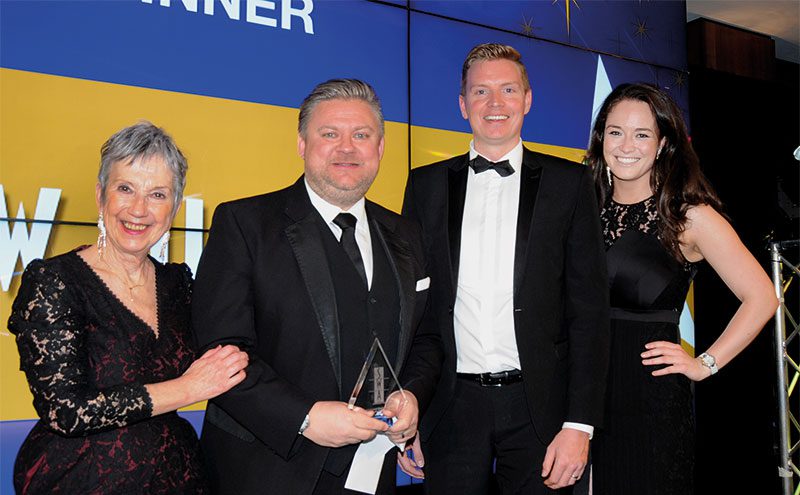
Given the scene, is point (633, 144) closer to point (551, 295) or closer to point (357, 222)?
point (551, 295)

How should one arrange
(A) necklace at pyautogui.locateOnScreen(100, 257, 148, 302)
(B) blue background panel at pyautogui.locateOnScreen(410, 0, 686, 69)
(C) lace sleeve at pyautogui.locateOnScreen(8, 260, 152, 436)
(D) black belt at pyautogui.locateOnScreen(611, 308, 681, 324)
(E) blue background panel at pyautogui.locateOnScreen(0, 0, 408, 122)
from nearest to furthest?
1. (C) lace sleeve at pyautogui.locateOnScreen(8, 260, 152, 436)
2. (A) necklace at pyautogui.locateOnScreen(100, 257, 148, 302)
3. (D) black belt at pyautogui.locateOnScreen(611, 308, 681, 324)
4. (E) blue background panel at pyautogui.locateOnScreen(0, 0, 408, 122)
5. (B) blue background panel at pyautogui.locateOnScreen(410, 0, 686, 69)

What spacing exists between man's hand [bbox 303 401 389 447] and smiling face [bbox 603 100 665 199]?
57.2 inches

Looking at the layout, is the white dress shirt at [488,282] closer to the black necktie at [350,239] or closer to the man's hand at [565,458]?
the man's hand at [565,458]

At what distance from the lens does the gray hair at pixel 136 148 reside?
1976mm

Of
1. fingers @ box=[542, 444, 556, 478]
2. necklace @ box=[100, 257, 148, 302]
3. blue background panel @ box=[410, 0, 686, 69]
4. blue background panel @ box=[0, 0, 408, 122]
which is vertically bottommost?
fingers @ box=[542, 444, 556, 478]

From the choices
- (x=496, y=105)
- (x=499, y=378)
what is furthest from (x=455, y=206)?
(x=499, y=378)

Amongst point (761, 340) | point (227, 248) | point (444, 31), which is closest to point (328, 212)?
point (227, 248)

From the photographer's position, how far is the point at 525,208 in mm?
2246

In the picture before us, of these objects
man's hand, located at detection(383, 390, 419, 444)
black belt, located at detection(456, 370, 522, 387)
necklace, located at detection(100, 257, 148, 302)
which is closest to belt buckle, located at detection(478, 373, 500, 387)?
black belt, located at detection(456, 370, 522, 387)

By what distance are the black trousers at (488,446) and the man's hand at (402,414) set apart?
12.6 inches

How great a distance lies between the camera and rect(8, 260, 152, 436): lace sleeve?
1.69 metres

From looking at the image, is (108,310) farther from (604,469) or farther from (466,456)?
(604,469)

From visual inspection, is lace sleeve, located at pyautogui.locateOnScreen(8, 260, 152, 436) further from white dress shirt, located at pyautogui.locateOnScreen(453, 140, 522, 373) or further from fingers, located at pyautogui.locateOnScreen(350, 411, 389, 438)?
white dress shirt, located at pyautogui.locateOnScreen(453, 140, 522, 373)

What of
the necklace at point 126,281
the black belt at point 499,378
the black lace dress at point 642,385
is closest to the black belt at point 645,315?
the black lace dress at point 642,385
